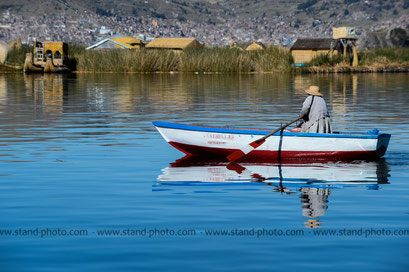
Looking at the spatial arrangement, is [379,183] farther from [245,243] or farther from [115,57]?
[115,57]

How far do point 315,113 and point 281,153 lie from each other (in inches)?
44.3

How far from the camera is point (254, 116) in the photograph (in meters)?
28.3

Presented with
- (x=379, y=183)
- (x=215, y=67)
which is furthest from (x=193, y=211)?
(x=215, y=67)

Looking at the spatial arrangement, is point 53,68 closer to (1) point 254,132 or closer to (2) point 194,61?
(2) point 194,61

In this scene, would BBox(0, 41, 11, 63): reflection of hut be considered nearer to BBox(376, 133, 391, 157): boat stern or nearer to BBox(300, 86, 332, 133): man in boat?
BBox(300, 86, 332, 133): man in boat

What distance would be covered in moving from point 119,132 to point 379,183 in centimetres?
1047

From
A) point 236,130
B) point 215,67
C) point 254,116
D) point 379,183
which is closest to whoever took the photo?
point 379,183

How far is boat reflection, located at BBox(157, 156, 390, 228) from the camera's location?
13508 mm

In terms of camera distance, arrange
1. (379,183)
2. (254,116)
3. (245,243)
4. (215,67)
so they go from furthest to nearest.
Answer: (215,67) < (254,116) < (379,183) < (245,243)

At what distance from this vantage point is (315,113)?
16.8m

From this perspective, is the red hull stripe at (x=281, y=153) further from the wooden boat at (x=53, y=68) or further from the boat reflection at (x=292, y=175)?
the wooden boat at (x=53, y=68)

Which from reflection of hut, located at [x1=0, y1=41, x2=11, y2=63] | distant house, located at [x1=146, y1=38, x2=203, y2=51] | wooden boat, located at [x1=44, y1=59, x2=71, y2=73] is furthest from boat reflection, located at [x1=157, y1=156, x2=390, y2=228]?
distant house, located at [x1=146, y1=38, x2=203, y2=51]

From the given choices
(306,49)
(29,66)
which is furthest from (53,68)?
(306,49)

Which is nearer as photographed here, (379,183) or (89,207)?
(89,207)
